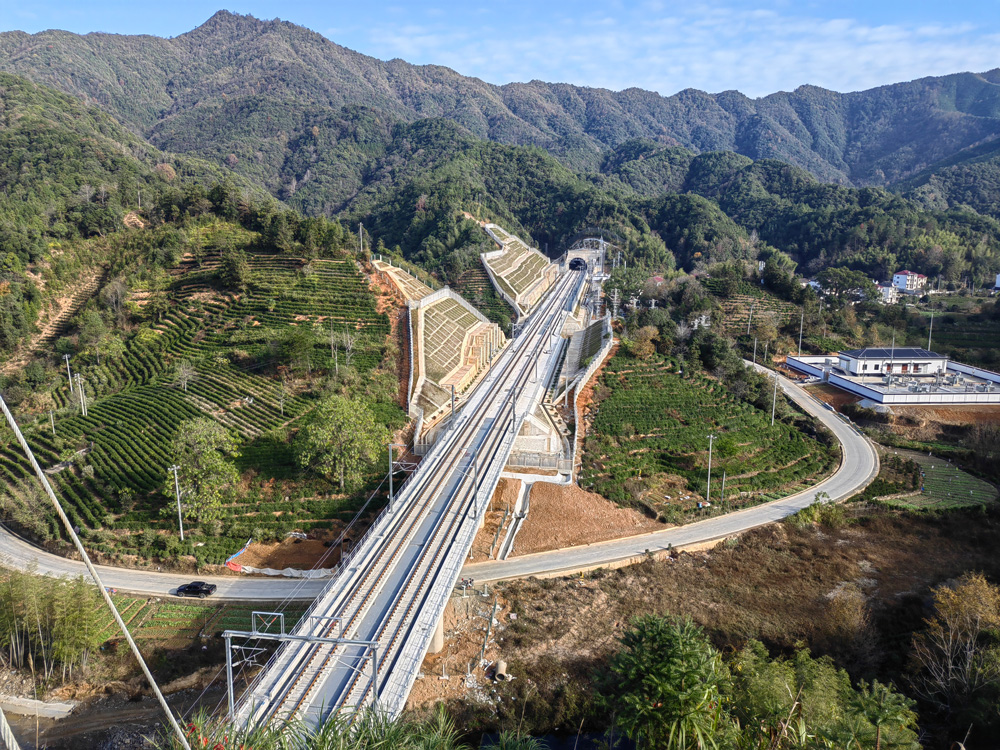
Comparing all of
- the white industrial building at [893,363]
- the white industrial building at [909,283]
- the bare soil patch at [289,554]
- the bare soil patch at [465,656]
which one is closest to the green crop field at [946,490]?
the white industrial building at [893,363]

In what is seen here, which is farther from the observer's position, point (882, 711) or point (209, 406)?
point (209, 406)

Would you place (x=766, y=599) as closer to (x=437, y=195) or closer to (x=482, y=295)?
(x=482, y=295)

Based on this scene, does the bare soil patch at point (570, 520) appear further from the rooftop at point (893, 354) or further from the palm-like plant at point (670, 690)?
the rooftop at point (893, 354)

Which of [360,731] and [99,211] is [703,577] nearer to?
[360,731]

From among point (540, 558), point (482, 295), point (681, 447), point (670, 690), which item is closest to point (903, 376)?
point (681, 447)

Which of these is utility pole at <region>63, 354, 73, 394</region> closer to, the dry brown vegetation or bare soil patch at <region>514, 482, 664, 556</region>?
bare soil patch at <region>514, 482, 664, 556</region>
